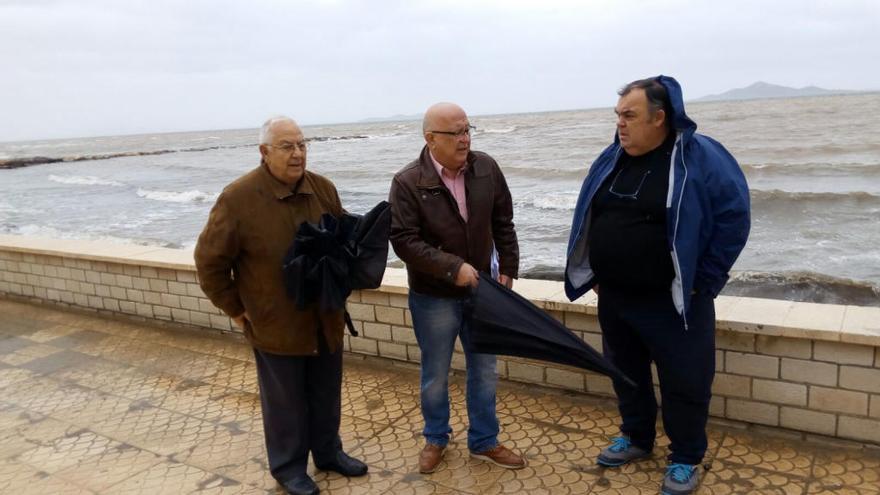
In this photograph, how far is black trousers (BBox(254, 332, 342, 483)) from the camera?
9.36 ft

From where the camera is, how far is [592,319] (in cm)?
342

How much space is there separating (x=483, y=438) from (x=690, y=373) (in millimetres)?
988

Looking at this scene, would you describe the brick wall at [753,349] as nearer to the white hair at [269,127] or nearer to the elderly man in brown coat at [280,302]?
the elderly man in brown coat at [280,302]

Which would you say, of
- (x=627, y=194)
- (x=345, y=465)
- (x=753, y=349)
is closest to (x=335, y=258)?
(x=345, y=465)

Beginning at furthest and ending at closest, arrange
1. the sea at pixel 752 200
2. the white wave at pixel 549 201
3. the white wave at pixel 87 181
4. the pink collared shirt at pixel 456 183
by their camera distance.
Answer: the white wave at pixel 87 181 → the white wave at pixel 549 201 → the sea at pixel 752 200 → the pink collared shirt at pixel 456 183

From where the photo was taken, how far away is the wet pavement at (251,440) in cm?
281

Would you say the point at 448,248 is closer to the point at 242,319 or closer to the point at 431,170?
the point at 431,170

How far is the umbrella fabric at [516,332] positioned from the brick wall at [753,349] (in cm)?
68

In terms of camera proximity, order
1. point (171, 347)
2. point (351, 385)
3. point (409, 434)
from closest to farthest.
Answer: point (409, 434), point (351, 385), point (171, 347)

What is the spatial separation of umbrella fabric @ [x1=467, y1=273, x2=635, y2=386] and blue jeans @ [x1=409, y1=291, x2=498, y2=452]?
8.2 inches

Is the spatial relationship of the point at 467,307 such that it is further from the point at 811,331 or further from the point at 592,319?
the point at 811,331

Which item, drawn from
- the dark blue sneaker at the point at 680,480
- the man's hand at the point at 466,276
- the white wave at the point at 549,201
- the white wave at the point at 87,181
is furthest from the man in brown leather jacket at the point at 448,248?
the white wave at the point at 87,181

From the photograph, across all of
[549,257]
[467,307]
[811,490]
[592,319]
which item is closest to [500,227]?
[467,307]

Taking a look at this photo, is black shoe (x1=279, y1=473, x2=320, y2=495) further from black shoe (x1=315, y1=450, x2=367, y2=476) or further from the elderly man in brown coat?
black shoe (x1=315, y1=450, x2=367, y2=476)
